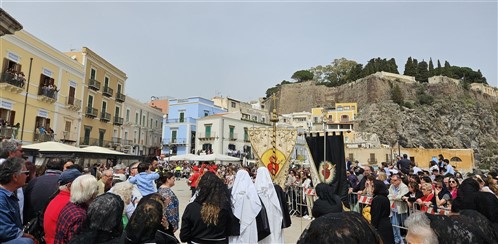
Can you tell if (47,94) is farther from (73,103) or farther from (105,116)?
(105,116)

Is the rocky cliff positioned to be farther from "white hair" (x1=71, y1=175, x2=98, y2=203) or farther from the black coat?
"white hair" (x1=71, y1=175, x2=98, y2=203)

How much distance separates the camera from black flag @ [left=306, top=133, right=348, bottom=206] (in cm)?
812

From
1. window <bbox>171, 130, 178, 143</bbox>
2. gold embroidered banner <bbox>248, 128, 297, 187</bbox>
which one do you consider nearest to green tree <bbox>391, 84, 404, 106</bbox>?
window <bbox>171, 130, 178, 143</bbox>

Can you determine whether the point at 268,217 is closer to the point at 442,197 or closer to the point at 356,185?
the point at 442,197

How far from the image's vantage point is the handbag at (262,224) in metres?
4.38

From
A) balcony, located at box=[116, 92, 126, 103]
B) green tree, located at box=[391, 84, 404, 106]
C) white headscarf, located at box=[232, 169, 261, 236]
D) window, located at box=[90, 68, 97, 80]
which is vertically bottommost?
white headscarf, located at box=[232, 169, 261, 236]

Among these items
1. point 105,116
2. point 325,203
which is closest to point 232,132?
point 105,116

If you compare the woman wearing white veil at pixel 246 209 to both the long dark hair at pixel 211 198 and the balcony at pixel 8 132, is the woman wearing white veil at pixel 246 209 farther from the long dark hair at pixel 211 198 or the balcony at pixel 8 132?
the balcony at pixel 8 132

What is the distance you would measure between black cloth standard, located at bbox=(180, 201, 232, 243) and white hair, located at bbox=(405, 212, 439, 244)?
1.96 meters

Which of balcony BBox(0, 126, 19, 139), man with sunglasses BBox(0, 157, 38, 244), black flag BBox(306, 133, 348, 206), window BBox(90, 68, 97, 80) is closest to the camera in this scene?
man with sunglasses BBox(0, 157, 38, 244)

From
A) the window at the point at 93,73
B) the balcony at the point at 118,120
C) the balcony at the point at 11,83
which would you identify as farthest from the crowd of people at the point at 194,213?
the balcony at the point at 118,120

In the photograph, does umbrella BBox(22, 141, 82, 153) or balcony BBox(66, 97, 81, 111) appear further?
balcony BBox(66, 97, 81, 111)

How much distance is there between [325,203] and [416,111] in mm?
60592

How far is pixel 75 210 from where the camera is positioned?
2721 millimetres
